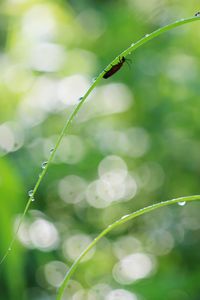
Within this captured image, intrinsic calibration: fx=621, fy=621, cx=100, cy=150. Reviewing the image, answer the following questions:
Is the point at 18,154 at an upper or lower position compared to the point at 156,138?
lower

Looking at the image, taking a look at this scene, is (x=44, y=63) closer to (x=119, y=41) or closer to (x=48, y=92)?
(x=48, y=92)

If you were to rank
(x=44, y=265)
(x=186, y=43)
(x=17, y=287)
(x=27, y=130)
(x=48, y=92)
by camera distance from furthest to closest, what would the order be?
(x=186, y=43)
(x=48, y=92)
(x=27, y=130)
(x=44, y=265)
(x=17, y=287)

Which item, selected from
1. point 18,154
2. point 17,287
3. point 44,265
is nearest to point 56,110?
point 18,154

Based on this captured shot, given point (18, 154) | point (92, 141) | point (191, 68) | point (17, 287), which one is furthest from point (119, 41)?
point (17, 287)

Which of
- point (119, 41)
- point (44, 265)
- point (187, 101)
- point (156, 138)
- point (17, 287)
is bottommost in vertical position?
point (17, 287)

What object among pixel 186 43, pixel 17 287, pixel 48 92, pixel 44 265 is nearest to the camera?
pixel 17 287

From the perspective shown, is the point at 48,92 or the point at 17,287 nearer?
the point at 17,287

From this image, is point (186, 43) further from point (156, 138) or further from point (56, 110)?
point (56, 110)
